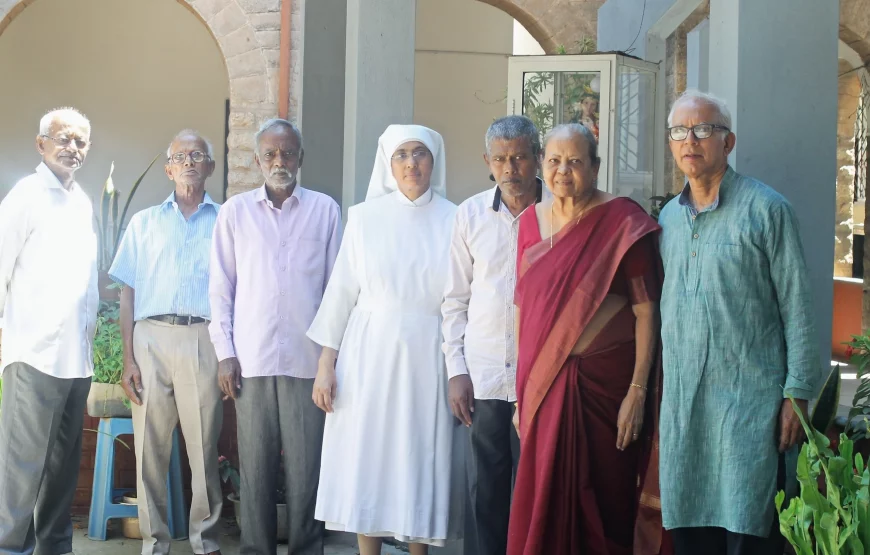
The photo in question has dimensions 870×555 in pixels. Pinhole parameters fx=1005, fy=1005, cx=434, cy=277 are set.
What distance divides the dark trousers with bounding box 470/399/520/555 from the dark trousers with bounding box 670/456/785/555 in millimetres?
694

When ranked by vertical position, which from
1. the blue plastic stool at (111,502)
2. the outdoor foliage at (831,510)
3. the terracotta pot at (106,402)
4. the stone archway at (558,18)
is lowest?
the blue plastic stool at (111,502)

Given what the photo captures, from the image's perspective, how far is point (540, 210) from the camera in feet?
11.2

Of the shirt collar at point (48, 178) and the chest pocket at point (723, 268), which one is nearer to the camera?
the chest pocket at point (723, 268)

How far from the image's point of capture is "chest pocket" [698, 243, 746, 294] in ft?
9.67

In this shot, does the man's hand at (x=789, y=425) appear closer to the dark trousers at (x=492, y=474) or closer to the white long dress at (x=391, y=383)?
the dark trousers at (x=492, y=474)

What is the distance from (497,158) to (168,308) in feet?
5.68

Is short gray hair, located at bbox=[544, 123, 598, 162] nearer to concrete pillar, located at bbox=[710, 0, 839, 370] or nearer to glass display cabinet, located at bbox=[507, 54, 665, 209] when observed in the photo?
concrete pillar, located at bbox=[710, 0, 839, 370]

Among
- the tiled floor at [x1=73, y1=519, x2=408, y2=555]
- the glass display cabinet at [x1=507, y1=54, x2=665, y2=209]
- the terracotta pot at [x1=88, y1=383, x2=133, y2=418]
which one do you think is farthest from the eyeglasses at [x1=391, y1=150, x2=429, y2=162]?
the glass display cabinet at [x1=507, y1=54, x2=665, y2=209]

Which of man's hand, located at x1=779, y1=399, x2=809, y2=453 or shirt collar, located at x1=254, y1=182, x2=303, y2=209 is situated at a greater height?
shirt collar, located at x1=254, y1=182, x2=303, y2=209

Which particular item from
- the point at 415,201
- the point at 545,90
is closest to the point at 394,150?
the point at 415,201

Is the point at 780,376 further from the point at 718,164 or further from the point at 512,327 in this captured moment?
the point at 512,327

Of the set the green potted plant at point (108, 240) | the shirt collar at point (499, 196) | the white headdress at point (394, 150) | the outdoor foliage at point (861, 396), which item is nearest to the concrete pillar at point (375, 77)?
the white headdress at point (394, 150)

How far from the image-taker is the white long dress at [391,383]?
3.91m

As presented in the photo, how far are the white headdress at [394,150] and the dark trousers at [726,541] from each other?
165 cm
